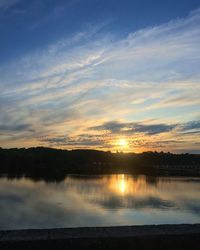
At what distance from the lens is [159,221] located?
21453mm

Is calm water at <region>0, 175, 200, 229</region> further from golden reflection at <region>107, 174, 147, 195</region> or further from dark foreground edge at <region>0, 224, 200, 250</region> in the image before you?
dark foreground edge at <region>0, 224, 200, 250</region>

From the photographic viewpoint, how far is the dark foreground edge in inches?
118

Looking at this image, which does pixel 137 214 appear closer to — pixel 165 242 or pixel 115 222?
pixel 115 222

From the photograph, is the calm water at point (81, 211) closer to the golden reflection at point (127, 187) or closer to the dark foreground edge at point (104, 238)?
the golden reflection at point (127, 187)

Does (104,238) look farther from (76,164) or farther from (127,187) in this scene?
(76,164)

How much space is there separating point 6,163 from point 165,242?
92919mm

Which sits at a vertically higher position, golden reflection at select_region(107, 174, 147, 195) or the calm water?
golden reflection at select_region(107, 174, 147, 195)

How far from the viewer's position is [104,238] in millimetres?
3127

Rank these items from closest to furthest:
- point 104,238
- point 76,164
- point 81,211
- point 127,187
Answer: point 104,238 → point 81,211 → point 127,187 → point 76,164

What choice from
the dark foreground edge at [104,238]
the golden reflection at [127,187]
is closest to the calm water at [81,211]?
the golden reflection at [127,187]

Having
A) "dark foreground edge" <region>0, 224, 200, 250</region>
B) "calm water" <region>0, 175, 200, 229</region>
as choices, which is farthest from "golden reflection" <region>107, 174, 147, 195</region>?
"dark foreground edge" <region>0, 224, 200, 250</region>

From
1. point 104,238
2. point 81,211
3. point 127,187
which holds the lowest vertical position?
point 81,211

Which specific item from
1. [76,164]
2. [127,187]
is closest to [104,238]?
[127,187]

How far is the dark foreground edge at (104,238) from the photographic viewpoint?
3000 mm
